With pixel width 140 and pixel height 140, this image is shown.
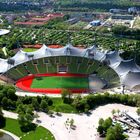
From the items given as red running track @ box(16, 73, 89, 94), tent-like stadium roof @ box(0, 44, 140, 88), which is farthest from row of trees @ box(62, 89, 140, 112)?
tent-like stadium roof @ box(0, 44, 140, 88)

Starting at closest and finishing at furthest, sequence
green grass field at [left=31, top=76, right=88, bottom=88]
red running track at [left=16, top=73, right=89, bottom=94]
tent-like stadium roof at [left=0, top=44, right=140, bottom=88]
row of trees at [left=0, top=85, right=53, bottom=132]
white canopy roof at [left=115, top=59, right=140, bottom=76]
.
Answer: row of trees at [left=0, top=85, right=53, bottom=132], red running track at [left=16, top=73, right=89, bottom=94], tent-like stadium roof at [left=0, top=44, right=140, bottom=88], green grass field at [left=31, top=76, right=88, bottom=88], white canopy roof at [left=115, top=59, right=140, bottom=76]

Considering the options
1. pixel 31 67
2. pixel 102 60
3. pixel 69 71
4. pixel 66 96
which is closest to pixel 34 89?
pixel 66 96

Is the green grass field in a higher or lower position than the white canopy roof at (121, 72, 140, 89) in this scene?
lower

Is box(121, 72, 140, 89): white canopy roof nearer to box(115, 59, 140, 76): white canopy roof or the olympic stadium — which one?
the olympic stadium

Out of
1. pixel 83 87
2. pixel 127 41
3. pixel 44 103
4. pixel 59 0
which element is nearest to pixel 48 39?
pixel 127 41

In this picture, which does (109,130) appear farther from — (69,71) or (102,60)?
(102,60)

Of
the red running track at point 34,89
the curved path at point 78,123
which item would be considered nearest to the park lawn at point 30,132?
the curved path at point 78,123

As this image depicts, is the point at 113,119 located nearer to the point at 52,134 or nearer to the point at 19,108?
the point at 52,134
